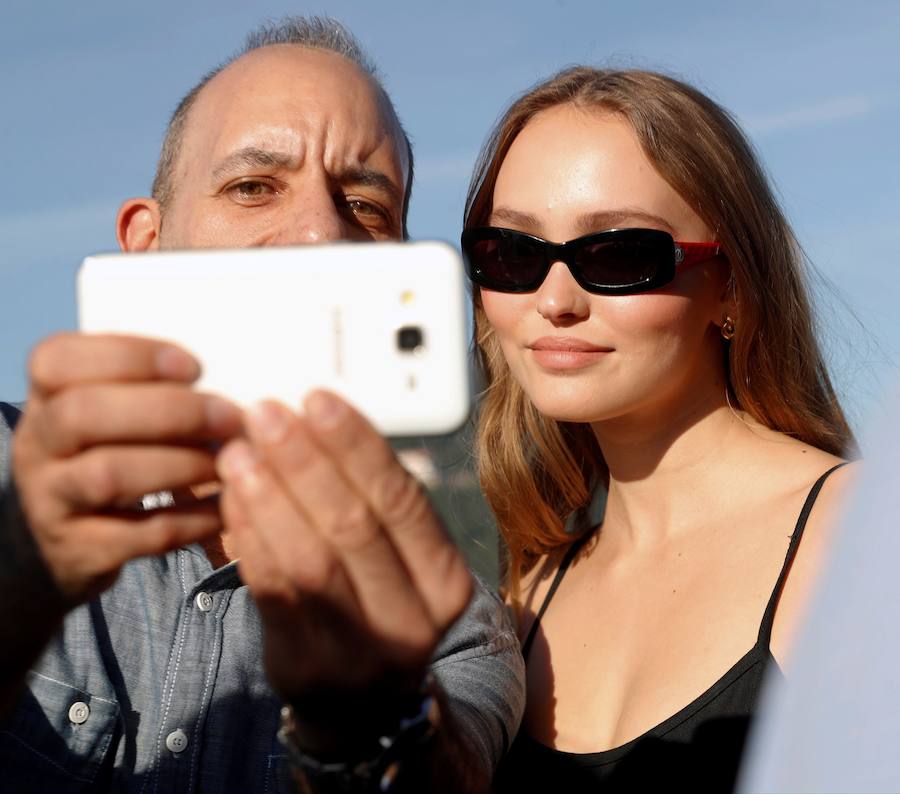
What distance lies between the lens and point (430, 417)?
1498mm

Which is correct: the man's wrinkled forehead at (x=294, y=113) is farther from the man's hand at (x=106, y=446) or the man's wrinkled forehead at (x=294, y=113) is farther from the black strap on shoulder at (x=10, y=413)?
the man's hand at (x=106, y=446)

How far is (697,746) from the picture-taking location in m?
2.63

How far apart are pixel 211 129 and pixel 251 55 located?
0.35m

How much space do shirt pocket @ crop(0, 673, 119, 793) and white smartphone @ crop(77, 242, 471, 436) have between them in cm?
111

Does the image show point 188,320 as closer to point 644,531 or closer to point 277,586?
point 277,586

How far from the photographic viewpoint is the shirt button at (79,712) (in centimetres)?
225

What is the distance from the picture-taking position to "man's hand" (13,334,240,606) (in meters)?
1.28

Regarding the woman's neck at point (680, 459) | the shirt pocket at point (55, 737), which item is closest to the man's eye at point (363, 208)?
the woman's neck at point (680, 459)

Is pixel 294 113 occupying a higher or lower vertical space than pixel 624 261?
higher

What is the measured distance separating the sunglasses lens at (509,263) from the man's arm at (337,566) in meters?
1.69

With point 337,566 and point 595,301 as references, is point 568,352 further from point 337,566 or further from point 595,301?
point 337,566

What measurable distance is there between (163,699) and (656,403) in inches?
63.5

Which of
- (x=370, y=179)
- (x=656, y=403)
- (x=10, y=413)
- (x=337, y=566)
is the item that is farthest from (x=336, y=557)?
(x=370, y=179)

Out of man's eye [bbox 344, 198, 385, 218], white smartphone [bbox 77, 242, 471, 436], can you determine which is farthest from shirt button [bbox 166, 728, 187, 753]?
man's eye [bbox 344, 198, 385, 218]
